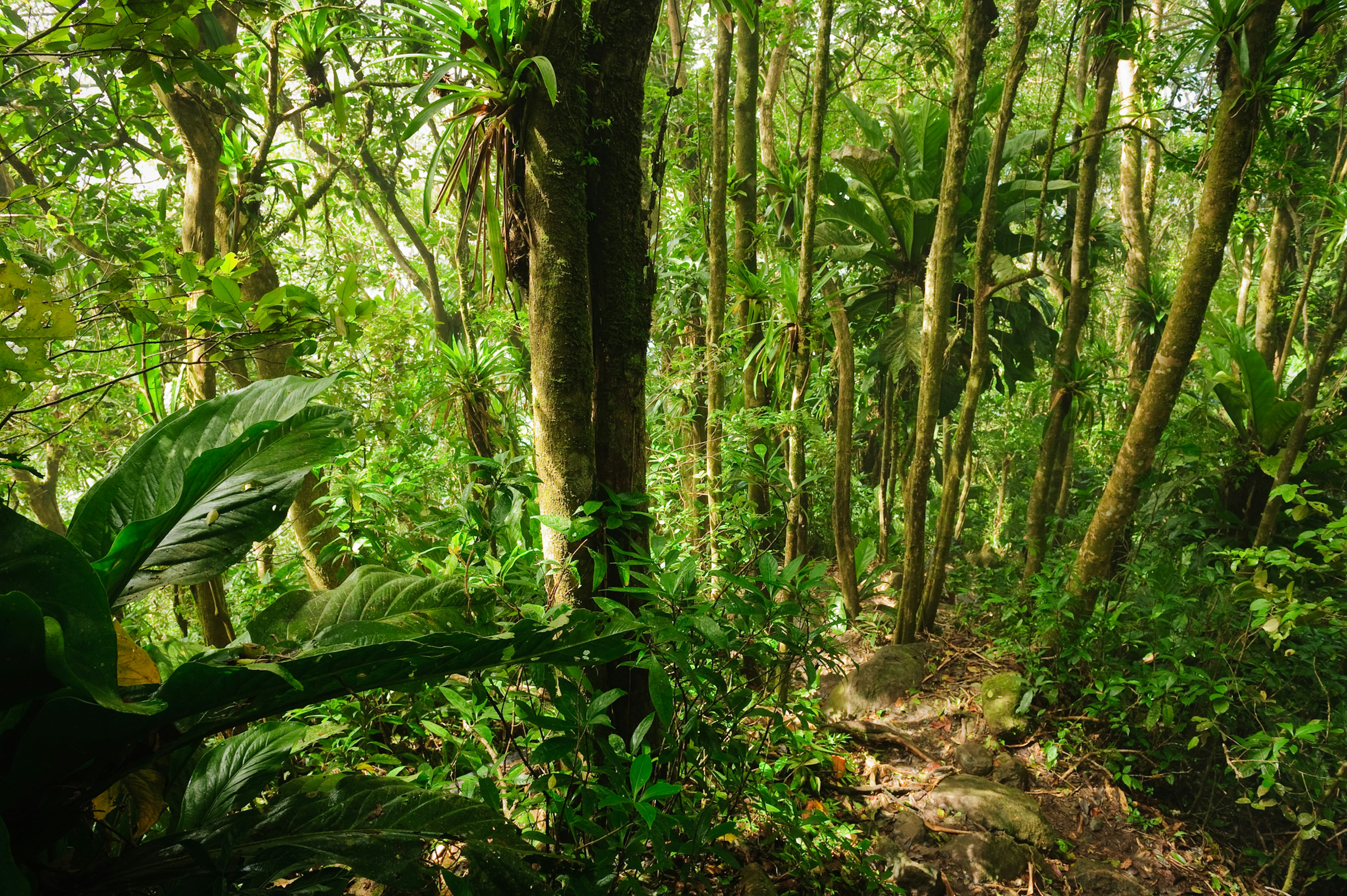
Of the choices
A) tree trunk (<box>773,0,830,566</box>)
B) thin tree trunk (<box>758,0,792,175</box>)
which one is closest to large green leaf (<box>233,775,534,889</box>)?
tree trunk (<box>773,0,830,566</box>)

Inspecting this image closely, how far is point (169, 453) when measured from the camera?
1204 mm

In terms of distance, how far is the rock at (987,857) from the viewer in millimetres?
2781

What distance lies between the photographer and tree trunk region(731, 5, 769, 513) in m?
3.88

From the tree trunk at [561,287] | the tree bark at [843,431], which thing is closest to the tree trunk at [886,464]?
the tree bark at [843,431]

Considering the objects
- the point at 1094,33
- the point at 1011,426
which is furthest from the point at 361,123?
the point at 1011,426

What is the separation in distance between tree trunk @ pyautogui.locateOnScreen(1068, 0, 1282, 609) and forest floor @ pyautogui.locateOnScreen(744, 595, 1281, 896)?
1341mm

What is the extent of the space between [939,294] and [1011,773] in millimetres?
2637

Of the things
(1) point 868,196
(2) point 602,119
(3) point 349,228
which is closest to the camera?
(2) point 602,119

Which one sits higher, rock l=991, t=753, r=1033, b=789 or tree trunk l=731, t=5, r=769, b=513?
tree trunk l=731, t=5, r=769, b=513

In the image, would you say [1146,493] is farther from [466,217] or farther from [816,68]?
[466,217]

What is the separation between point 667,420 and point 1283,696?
357cm

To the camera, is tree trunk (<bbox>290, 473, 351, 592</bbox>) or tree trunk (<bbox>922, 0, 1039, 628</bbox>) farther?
tree trunk (<bbox>922, 0, 1039, 628</bbox>)

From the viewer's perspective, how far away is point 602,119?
6.18 ft

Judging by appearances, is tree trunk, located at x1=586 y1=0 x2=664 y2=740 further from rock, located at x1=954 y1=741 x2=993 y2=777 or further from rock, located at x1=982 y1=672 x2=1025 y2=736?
rock, located at x1=982 y1=672 x2=1025 y2=736
